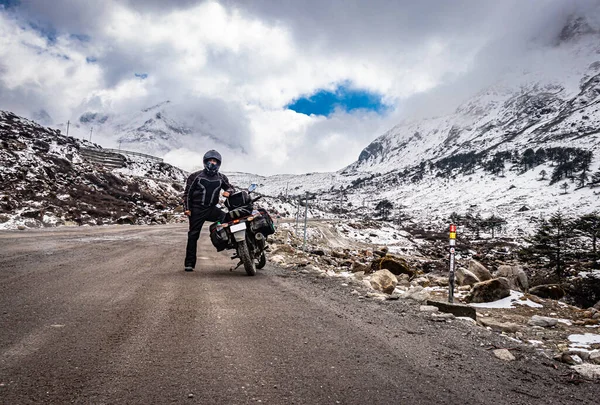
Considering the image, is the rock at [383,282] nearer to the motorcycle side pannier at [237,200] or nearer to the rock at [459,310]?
the rock at [459,310]

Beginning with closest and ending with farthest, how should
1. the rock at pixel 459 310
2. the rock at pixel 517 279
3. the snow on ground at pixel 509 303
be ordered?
the rock at pixel 459 310 → the snow on ground at pixel 509 303 → the rock at pixel 517 279

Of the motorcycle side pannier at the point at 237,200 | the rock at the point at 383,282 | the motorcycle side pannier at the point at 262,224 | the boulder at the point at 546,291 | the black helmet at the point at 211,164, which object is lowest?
the boulder at the point at 546,291

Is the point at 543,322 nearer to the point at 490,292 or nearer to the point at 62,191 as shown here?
the point at 490,292

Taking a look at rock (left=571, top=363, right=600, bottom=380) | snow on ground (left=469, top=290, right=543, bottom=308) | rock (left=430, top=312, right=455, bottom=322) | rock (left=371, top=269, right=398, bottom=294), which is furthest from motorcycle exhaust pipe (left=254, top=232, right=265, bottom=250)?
rock (left=571, top=363, right=600, bottom=380)

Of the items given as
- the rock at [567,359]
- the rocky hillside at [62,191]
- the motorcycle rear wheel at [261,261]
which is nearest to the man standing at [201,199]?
the motorcycle rear wheel at [261,261]

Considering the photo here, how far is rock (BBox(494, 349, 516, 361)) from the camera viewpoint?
3.42 m

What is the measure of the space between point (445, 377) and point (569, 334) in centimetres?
399

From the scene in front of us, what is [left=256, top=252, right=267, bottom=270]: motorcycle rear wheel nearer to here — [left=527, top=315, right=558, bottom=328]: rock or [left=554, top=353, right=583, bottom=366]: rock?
[left=527, top=315, right=558, bottom=328]: rock

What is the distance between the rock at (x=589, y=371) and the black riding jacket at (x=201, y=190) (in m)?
6.28

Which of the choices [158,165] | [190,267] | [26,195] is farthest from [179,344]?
[158,165]

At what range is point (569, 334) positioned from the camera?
536cm

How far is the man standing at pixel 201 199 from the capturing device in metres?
7.43

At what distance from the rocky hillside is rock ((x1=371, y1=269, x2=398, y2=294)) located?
18097 mm

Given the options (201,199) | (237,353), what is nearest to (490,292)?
(201,199)
